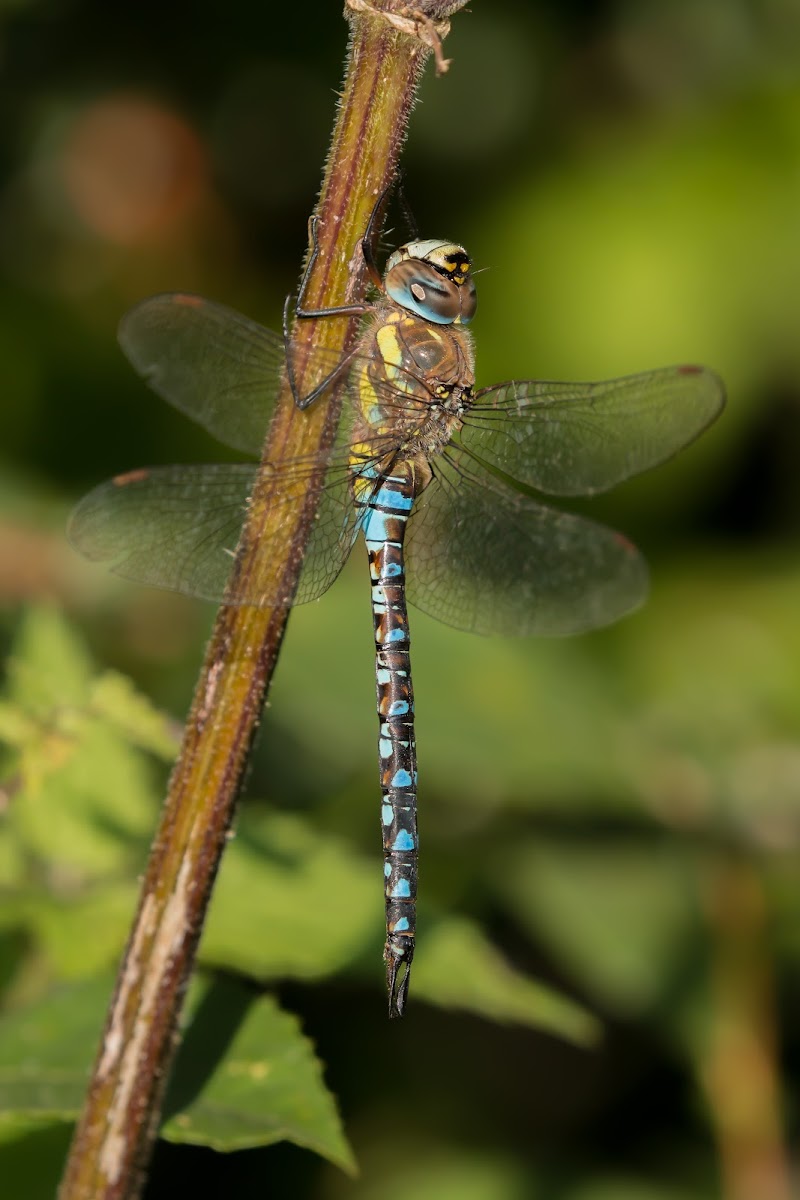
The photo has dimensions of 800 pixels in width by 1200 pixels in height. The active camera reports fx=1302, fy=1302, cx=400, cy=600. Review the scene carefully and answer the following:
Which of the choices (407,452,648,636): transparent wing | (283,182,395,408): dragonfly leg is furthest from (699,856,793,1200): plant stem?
(283,182,395,408): dragonfly leg

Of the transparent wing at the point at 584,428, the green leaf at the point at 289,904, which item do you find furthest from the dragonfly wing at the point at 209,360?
the green leaf at the point at 289,904

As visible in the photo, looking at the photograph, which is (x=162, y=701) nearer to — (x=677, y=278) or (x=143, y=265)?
(x=143, y=265)

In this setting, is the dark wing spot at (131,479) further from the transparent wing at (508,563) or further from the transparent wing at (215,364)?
the transparent wing at (508,563)

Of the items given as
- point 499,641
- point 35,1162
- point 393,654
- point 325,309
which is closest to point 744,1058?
point 499,641

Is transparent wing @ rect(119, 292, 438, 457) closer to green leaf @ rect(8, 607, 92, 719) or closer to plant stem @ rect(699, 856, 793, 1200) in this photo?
green leaf @ rect(8, 607, 92, 719)

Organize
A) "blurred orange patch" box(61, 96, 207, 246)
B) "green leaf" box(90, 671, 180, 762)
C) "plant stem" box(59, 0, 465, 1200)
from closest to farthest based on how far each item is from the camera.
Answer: "plant stem" box(59, 0, 465, 1200) < "green leaf" box(90, 671, 180, 762) < "blurred orange patch" box(61, 96, 207, 246)

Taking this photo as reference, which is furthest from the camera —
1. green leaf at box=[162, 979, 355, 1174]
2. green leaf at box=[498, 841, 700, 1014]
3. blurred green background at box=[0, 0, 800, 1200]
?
green leaf at box=[498, 841, 700, 1014]
